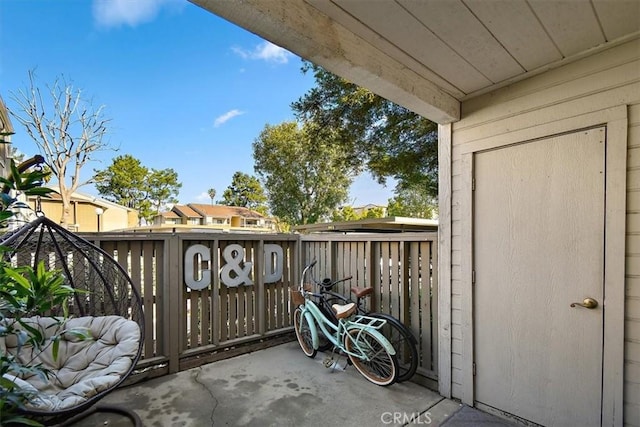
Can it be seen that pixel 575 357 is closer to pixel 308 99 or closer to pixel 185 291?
pixel 185 291

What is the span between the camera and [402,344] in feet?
9.48

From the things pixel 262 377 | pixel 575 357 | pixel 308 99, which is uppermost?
pixel 308 99

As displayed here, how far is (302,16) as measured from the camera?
1.43 m

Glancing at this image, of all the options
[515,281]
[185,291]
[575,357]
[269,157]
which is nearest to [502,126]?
[515,281]

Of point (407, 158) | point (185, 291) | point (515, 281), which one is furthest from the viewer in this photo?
point (407, 158)

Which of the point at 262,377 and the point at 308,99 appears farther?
the point at 308,99

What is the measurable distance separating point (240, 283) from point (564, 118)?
3242mm

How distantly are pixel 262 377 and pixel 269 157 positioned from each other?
39.7ft

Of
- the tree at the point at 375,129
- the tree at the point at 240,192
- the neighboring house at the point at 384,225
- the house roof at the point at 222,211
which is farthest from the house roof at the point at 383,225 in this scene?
the tree at the point at 240,192

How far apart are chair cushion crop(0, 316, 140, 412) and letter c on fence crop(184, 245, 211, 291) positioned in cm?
85

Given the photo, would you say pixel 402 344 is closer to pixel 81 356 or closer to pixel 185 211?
pixel 81 356

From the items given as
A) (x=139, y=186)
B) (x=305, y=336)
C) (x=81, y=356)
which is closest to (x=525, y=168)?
(x=305, y=336)

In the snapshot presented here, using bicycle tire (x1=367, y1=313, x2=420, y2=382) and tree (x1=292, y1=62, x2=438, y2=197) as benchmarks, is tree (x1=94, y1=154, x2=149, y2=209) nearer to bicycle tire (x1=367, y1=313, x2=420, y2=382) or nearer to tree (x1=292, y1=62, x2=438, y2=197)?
tree (x1=292, y1=62, x2=438, y2=197)

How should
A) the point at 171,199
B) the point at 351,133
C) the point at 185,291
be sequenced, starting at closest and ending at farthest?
the point at 185,291, the point at 351,133, the point at 171,199
